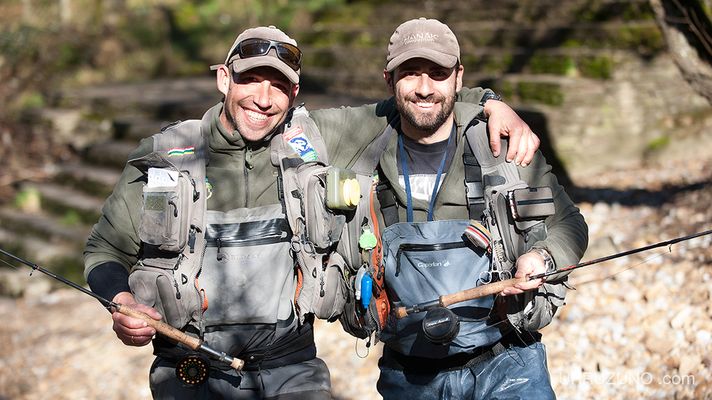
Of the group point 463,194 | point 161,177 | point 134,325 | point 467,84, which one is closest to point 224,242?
point 161,177

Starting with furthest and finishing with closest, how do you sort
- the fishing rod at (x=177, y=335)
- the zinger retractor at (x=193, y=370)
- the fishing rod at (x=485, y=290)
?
the zinger retractor at (x=193, y=370)
the fishing rod at (x=177, y=335)
the fishing rod at (x=485, y=290)

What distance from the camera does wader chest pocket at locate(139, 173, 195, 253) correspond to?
3.70 meters

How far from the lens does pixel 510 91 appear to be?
1012 centimetres

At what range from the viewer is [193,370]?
379 cm

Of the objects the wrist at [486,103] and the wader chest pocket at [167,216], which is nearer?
the wader chest pocket at [167,216]

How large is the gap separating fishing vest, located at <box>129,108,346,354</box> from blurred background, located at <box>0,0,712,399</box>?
8.43 ft

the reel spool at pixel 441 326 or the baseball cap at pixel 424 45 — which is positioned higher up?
the baseball cap at pixel 424 45

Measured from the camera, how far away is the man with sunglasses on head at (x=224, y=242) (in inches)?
148

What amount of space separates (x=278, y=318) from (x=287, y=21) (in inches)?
471

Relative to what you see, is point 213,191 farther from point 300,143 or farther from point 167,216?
point 300,143

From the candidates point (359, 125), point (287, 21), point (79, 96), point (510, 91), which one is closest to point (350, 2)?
point (287, 21)

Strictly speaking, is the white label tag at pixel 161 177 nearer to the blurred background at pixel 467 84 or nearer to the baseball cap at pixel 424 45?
the baseball cap at pixel 424 45

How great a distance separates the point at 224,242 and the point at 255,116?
554mm

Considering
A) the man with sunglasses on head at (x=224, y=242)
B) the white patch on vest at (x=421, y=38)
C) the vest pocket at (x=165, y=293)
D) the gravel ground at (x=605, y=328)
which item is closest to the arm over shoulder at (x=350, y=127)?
the man with sunglasses on head at (x=224, y=242)
